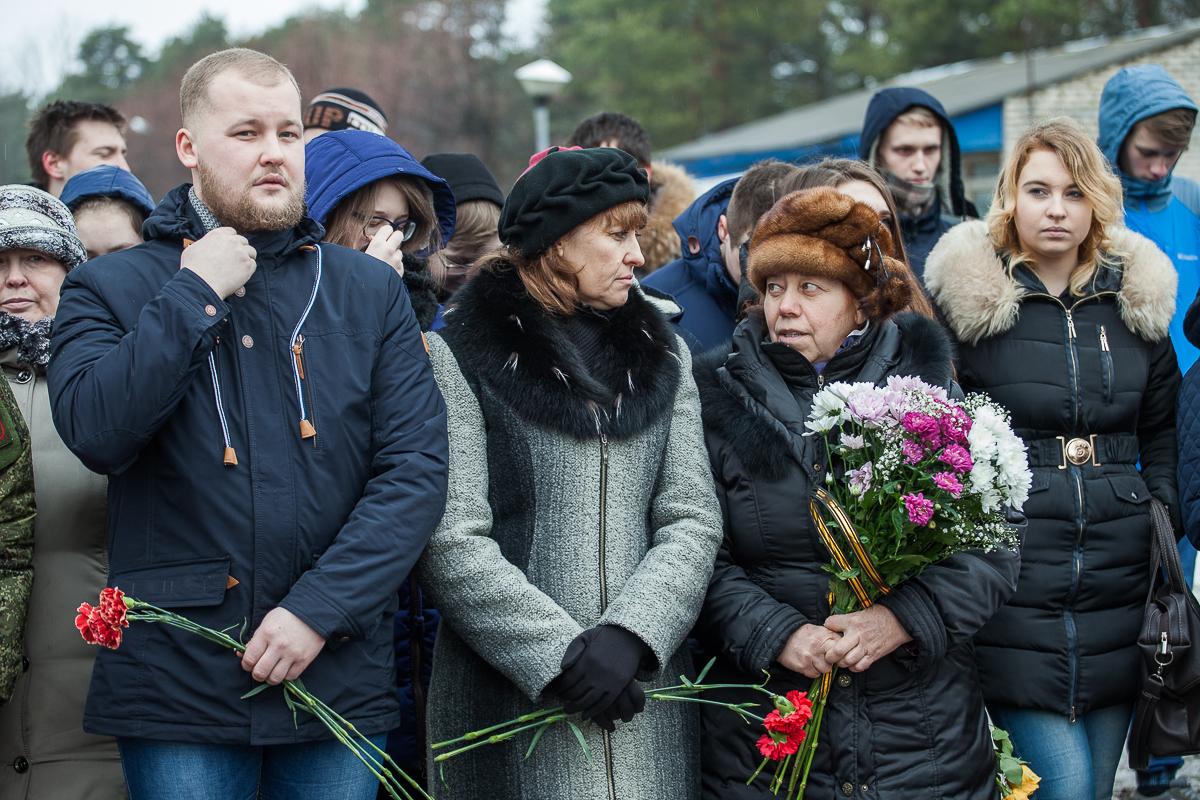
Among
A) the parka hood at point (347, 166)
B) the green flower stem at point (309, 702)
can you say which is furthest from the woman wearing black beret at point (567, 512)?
the parka hood at point (347, 166)

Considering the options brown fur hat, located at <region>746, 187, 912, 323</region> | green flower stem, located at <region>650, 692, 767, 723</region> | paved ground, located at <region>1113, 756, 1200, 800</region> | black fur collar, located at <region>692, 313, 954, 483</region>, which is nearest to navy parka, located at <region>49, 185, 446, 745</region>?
green flower stem, located at <region>650, 692, 767, 723</region>

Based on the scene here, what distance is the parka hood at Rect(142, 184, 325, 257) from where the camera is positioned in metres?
2.38

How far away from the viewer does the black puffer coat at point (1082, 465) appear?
298 centimetres

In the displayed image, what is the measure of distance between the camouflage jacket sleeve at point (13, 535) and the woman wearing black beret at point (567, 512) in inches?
39.1

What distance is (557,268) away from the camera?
8.68ft

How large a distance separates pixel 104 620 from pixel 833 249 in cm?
199

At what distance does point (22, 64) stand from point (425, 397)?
1331 inches

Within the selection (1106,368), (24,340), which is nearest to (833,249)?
(1106,368)

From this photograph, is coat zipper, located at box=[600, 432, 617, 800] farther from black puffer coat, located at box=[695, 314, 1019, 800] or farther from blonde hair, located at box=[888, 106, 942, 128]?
blonde hair, located at box=[888, 106, 942, 128]

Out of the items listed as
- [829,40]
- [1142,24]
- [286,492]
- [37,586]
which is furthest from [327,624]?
[829,40]

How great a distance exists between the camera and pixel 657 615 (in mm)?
2393

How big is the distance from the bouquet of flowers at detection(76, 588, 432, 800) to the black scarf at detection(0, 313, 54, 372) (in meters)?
0.90

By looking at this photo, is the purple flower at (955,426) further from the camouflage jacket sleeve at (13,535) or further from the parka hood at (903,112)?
the parka hood at (903,112)

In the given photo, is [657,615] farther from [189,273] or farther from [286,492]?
[189,273]
